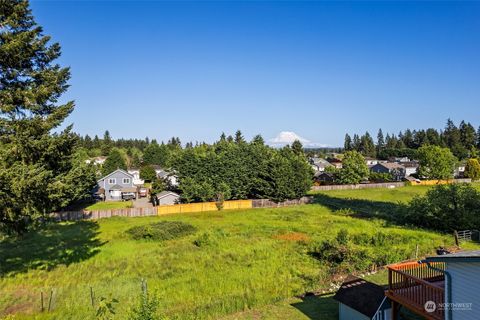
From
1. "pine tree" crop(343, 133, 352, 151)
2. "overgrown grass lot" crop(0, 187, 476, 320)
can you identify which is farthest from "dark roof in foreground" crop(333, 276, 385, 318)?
"pine tree" crop(343, 133, 352, 151)

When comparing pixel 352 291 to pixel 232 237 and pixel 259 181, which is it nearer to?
pixel 232 237

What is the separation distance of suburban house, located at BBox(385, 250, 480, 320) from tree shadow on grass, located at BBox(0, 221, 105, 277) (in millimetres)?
21919

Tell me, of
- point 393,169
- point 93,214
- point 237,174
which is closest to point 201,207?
point 237,174

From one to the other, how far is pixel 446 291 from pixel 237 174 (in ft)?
142

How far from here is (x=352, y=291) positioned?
48.1 ft

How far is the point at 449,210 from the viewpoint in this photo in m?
33.1

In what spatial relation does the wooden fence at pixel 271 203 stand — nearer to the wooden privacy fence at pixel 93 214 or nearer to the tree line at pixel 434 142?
the wooden privacy fence at pixel 93 214

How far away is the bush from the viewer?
104 ft

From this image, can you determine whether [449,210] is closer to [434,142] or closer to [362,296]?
[362,296]

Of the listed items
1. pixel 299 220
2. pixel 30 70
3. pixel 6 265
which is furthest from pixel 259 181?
pixel 30 70

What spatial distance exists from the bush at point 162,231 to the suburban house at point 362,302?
20322 mm

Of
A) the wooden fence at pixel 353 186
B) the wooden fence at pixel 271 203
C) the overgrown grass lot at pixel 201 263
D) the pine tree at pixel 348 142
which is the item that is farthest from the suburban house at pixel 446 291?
the pine tree at pixel 348 142

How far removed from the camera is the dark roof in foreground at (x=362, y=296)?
1340 cm

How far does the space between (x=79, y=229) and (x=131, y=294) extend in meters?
22.1
